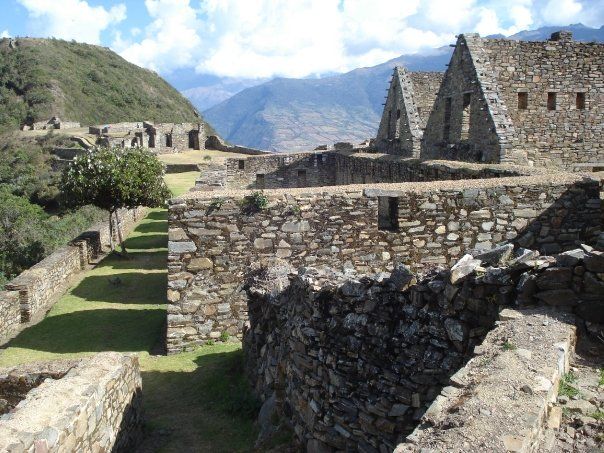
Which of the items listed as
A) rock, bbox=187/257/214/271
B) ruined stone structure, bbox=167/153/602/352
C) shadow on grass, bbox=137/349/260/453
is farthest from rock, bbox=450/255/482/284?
rock, bbox=187/257/214/271

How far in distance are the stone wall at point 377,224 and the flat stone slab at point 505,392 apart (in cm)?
531

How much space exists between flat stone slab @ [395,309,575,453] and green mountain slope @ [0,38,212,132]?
283 ft

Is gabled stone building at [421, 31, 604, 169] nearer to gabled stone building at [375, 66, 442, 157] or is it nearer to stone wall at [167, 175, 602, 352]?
gabled stone building at [375, 66, 442, 157]

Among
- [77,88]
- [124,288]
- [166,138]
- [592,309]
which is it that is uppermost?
[77,88]

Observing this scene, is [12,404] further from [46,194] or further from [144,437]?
[46,194]

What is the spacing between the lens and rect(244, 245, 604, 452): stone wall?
348 cm

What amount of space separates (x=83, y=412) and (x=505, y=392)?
4.13 meters

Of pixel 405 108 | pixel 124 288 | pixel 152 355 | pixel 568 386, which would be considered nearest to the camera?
pixel 568 386

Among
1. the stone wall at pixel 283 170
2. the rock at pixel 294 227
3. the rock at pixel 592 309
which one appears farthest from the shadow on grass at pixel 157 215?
the rock at pixel 592 309

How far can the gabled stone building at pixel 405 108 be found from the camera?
66.9 ft

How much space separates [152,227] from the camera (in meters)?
24.2

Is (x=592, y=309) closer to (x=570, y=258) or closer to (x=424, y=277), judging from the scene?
(x=570, y=258)

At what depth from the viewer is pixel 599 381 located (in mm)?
3643

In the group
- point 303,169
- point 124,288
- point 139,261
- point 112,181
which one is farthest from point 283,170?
point 124,288
